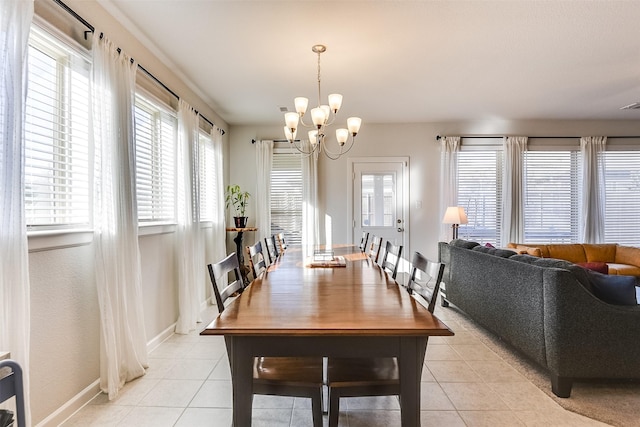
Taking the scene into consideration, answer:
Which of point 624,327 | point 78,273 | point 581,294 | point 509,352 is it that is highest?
point 78,273

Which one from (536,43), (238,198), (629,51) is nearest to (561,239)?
(629,51)

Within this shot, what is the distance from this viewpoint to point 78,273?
6.88 feet

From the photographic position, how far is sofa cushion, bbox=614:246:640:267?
4.64 metres

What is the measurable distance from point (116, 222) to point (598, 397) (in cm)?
343

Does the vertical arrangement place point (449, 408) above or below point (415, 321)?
below

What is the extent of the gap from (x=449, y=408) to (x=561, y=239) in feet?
15.7

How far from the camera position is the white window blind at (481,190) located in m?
5.57

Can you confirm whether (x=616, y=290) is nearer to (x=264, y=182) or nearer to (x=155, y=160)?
(x=155, y=160)

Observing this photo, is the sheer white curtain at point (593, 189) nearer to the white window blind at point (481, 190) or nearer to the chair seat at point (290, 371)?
the white window blind at point (481, 190)

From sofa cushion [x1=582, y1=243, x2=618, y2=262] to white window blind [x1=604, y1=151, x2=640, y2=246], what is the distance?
0.74 metres

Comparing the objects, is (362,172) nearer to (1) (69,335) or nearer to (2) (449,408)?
(2) (449,408)

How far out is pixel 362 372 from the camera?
5.12ft

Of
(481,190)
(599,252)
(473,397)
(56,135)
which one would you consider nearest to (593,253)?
(599,252)

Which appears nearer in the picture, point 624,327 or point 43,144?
point 43,144
